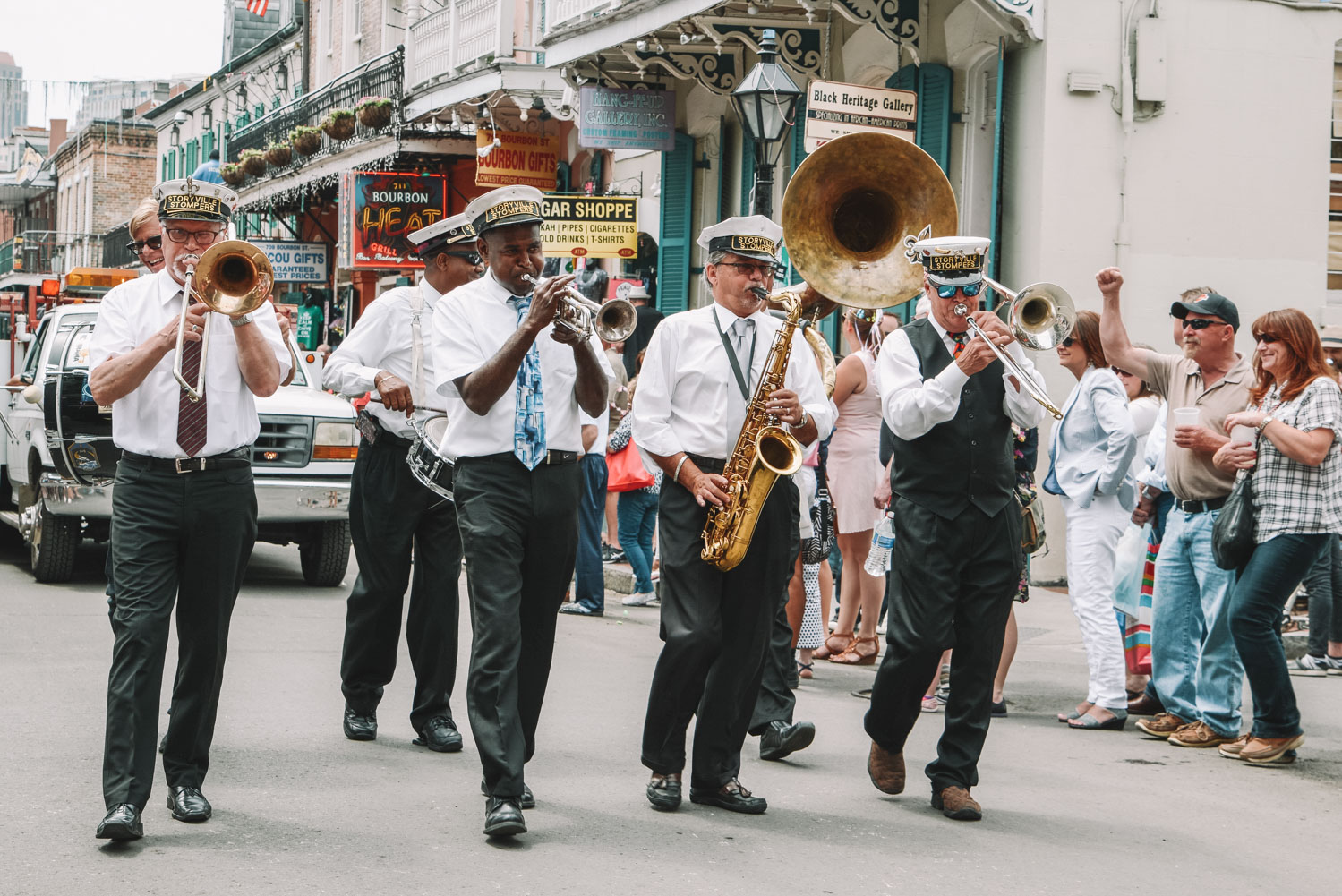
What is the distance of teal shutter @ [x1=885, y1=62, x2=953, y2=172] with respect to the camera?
1393 cm

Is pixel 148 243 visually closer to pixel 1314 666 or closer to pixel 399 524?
pixel 399 524

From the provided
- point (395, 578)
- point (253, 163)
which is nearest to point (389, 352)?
point (395, 578)

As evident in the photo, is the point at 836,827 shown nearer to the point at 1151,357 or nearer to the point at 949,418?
the point at 949,418

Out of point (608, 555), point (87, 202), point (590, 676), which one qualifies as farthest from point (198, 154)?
point (590, 676)

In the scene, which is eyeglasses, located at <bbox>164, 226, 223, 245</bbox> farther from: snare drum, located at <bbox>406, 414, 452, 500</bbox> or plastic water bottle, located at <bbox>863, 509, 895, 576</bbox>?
plastic water bottle, located at <bbox>863, 509, 895, 576</bbox>

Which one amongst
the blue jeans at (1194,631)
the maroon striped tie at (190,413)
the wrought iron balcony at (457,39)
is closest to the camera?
the maroon striped tie at (190,413)

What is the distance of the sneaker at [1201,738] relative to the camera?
7508 mm

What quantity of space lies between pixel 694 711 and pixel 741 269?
159cm

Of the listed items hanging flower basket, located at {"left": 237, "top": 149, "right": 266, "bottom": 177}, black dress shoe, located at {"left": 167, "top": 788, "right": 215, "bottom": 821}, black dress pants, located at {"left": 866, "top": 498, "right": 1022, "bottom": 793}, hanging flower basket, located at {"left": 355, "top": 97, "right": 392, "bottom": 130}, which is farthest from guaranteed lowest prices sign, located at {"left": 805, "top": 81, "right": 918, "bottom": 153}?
hanging flower basket, located at {"left": 237, "top": 149, "right": 266, "bottom": 177}

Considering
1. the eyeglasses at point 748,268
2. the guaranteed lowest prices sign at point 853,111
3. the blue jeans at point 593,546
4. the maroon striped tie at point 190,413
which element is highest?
the guaranteed lowest prices sign at point 853,111

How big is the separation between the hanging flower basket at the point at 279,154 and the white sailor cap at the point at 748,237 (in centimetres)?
2467

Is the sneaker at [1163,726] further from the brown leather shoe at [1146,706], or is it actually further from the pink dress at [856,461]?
the pink dress at [856,461]

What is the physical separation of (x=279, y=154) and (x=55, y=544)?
19.0m

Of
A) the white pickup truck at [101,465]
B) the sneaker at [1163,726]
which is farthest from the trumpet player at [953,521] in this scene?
the white pickup truck at [101,465]
